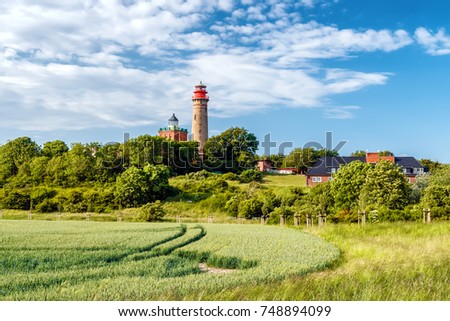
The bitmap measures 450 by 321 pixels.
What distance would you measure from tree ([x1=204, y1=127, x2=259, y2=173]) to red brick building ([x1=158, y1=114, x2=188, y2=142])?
1508cm

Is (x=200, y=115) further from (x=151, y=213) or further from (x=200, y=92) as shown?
(x=151, y=213)

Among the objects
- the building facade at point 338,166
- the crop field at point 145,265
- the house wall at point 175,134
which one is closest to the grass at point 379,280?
the crop field at point 145,265

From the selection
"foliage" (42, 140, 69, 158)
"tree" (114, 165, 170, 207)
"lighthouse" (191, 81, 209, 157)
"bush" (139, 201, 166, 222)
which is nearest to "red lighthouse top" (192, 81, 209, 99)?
"lighthouse" (191, 81, 209, 157)

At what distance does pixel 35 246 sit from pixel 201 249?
6374mm

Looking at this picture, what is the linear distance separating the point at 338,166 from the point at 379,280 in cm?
6341

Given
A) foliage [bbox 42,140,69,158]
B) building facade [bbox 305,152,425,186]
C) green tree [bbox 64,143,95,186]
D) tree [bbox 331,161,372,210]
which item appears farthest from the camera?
foliage [bbox 42,140,69,158]

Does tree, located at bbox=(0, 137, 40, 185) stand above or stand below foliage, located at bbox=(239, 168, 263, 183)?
above

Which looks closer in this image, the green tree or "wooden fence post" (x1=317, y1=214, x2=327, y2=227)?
"wooden fence post" (x1=317, y1=214, x2=327, y2=227)

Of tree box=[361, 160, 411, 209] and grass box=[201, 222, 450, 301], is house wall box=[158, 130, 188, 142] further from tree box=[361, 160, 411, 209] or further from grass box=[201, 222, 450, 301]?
grass box=[201, 222, 450, 301]

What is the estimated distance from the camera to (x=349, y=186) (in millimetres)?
48875

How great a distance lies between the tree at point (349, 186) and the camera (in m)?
48.2

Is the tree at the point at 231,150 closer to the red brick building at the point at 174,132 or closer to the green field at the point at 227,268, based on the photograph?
the red brick building at the point at 174,132

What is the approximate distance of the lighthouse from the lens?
94.9 metres

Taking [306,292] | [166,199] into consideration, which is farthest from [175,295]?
[166,199]
